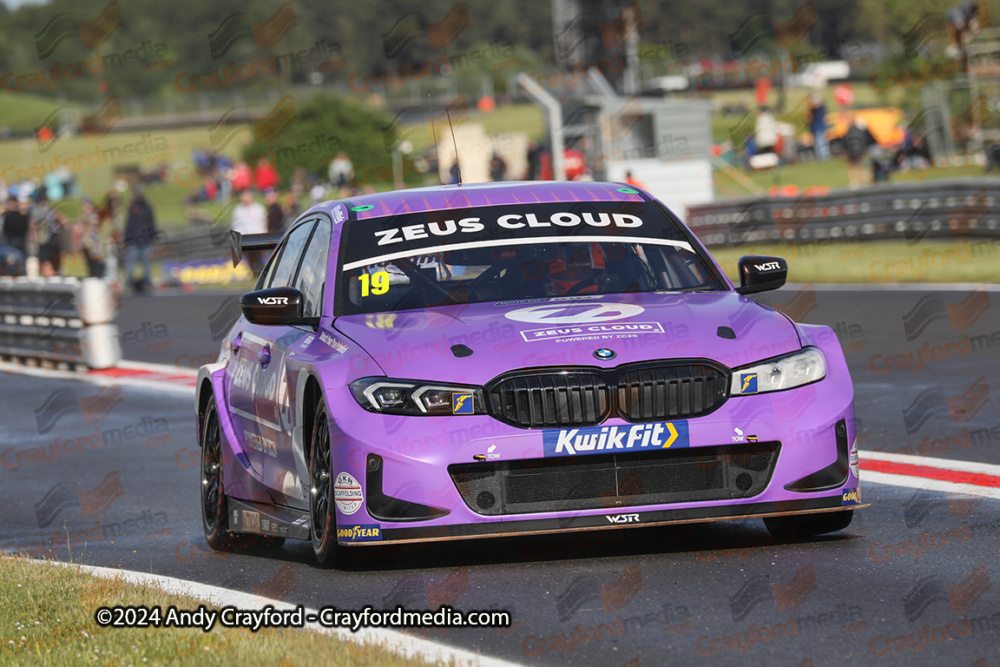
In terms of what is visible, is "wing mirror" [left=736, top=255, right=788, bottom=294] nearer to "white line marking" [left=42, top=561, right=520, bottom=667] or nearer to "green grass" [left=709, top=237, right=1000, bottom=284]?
"white line marking" [left=42, top=561, right=520, bottom=667]

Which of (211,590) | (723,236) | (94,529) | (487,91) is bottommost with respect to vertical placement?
(487,91)

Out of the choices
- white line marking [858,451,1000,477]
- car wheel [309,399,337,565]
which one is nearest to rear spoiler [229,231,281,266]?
car wheel [309,399,337,565]

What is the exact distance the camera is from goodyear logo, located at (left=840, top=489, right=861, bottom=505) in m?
6.24

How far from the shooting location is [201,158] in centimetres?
6838

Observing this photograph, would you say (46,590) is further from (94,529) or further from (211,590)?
(94,529)

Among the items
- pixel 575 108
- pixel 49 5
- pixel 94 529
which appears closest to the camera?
pixel 94 529

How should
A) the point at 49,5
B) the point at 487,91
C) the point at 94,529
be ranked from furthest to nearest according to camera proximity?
1. the point at 49,5
2. the point at 487,91
3. the point at 94,529

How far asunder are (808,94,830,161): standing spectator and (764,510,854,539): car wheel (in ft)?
111

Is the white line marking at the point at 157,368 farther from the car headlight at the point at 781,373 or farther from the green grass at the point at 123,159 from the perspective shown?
the green grass at the point at 123,159

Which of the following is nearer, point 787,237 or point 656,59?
point 787,237

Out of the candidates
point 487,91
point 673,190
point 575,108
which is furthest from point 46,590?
point 487,91

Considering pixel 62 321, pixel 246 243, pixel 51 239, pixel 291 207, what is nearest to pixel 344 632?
pixel 246 243

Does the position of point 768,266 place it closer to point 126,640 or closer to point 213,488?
point 213,488

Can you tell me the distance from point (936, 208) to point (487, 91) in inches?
3152
